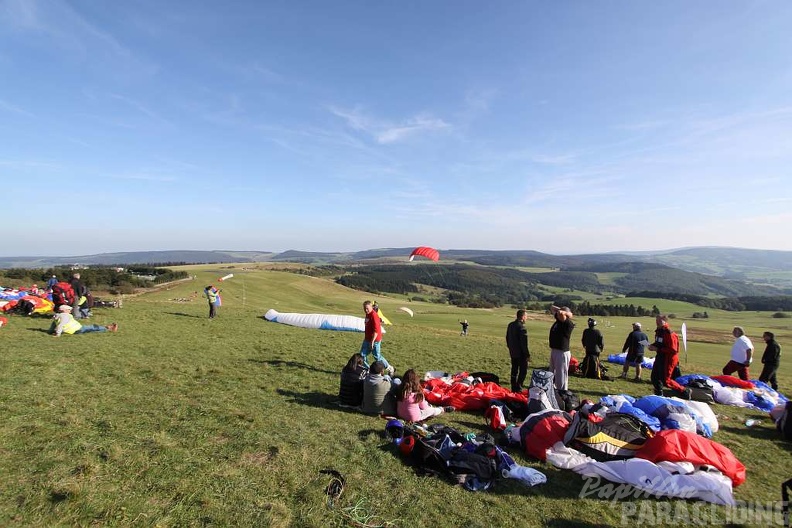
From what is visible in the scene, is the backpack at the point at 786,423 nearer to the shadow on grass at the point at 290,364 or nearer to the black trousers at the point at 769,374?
the black trousers at the point at 769,374

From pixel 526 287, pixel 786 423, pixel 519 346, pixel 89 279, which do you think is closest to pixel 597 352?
pixel 519 346

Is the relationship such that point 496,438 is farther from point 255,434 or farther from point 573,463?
point 255,434

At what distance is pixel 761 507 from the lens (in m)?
5.57

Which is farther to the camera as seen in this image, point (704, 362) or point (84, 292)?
point (704, 362)

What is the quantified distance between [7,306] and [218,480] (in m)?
18.6

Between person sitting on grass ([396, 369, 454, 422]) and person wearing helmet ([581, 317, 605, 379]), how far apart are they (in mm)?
7343

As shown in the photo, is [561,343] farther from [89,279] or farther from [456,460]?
[89,279]

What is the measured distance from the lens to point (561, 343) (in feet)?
33.3

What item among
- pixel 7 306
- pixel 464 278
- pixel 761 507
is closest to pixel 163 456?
pixel 761 507

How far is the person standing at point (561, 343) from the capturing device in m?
10.1

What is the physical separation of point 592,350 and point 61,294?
A: 20.8 meters

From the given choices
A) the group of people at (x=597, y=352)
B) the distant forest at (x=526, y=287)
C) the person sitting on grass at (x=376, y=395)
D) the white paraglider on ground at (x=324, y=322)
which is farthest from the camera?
the distant forest at (x=526, y=287)

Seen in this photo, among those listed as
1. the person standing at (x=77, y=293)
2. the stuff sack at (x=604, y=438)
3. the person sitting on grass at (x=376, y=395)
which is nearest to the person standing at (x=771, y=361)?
the stuff sack at (x=604, y=438)

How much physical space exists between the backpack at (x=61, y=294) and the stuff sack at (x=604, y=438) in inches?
748
